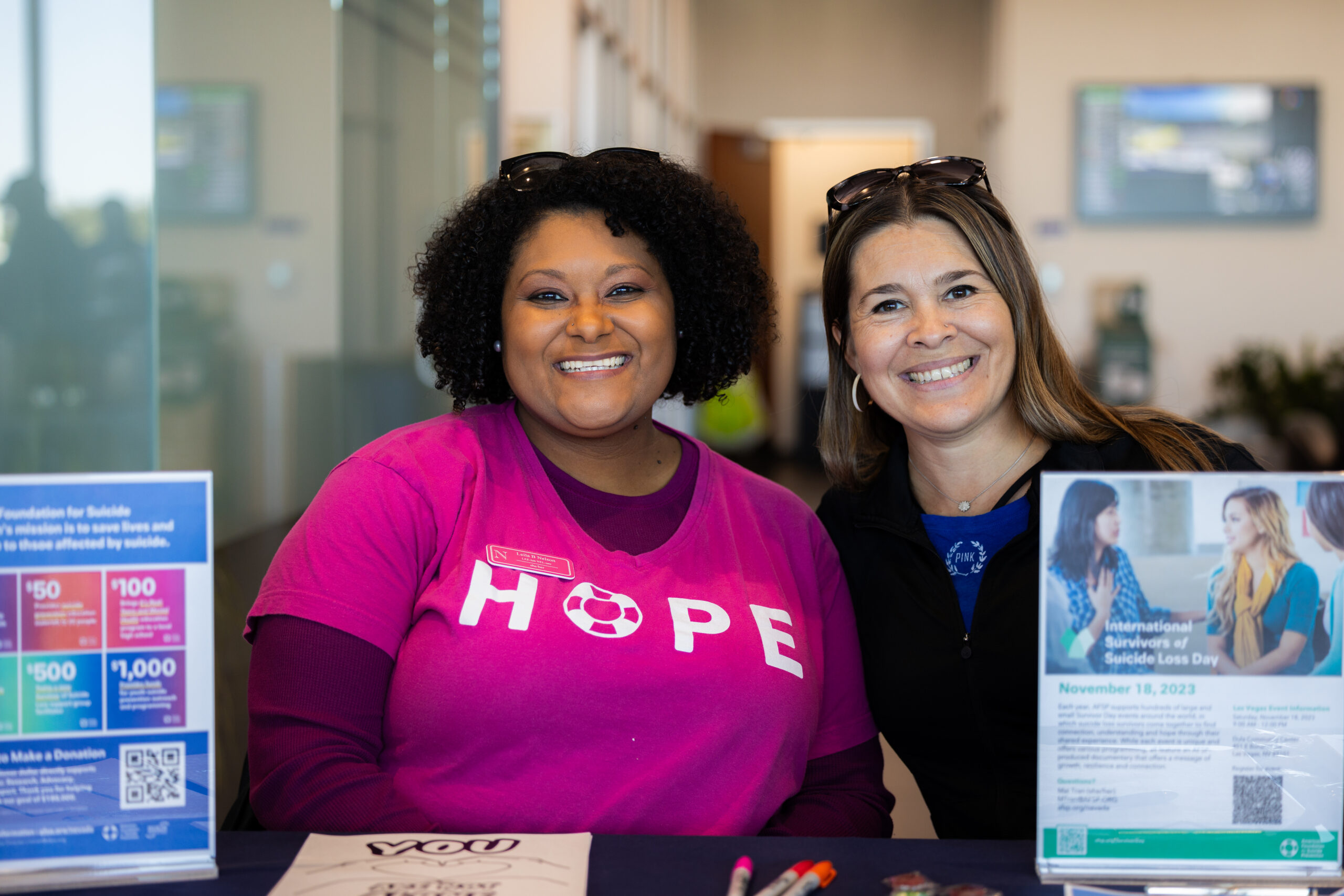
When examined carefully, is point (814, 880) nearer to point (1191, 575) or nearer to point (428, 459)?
point (1191, 575)

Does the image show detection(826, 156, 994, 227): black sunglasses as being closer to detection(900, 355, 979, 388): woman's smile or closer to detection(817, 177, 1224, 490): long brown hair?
detection(817, 177, 1224, 490): long brown hair

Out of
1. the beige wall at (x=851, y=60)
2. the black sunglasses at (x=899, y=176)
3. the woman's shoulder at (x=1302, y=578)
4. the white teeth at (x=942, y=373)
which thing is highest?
the beige wall at (x=851, y=60)

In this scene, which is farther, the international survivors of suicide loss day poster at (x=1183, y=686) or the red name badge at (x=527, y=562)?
the red name badge at (x=527, y=562)

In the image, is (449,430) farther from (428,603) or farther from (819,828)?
(819,828)

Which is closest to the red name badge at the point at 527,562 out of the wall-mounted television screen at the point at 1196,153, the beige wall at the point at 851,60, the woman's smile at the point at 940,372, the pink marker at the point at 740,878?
the pink marker at the point at 740,878

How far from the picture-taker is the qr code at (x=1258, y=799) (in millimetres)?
950

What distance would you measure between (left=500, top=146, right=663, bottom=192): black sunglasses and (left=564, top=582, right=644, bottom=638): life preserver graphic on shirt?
0.61m

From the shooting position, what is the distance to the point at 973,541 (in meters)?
1.60

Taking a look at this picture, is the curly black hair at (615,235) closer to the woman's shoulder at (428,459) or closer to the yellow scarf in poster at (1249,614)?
the woman's shoulder at (428,459)

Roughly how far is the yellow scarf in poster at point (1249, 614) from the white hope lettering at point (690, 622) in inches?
23.5

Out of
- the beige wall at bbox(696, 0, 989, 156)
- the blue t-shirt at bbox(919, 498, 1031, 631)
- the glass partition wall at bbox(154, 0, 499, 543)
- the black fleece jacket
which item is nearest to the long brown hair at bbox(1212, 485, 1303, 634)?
the black fleece jacket

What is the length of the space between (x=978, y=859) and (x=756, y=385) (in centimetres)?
880

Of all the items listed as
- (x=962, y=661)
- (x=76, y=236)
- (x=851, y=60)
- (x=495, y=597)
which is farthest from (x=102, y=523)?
(x=851, y=60)

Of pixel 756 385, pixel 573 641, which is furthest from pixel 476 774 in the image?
pixel 756 385
